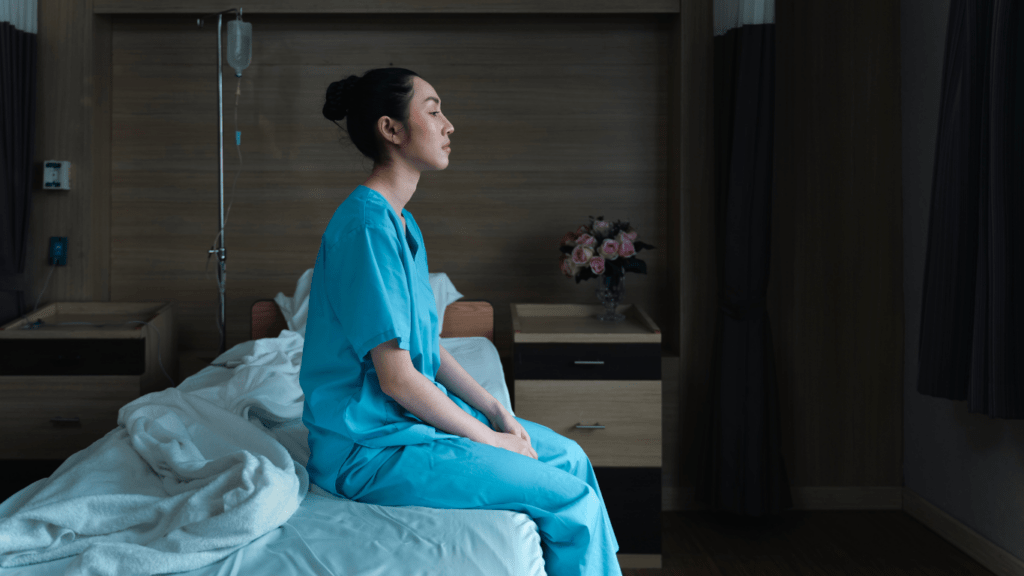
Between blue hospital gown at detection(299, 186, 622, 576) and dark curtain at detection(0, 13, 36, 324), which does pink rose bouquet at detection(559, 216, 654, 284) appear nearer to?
blue hospital gown at detection(299, 186, 622, 576)

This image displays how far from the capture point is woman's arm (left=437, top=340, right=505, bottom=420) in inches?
60.1

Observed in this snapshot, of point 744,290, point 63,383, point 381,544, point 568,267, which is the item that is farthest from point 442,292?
point 381,544

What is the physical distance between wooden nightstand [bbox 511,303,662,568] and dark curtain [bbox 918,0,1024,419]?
0.88m


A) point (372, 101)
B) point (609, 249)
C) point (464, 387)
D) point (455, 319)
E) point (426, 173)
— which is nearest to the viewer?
point (372, 101)

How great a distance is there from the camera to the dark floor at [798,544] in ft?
7.42

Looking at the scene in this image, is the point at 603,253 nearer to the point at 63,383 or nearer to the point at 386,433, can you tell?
the point at 386,433

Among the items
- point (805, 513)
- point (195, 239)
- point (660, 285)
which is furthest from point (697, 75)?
point (195, 239)

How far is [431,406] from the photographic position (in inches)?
49.4

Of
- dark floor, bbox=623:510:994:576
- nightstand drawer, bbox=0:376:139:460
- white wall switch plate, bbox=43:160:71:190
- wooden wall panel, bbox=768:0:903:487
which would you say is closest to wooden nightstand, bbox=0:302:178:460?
nightstand drawer, bbox=0:376:139:460

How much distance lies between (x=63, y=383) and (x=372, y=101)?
184 centimetres

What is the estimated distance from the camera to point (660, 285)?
9.82ft

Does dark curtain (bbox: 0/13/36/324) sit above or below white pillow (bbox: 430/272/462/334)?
above

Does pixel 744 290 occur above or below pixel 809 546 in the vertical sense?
above

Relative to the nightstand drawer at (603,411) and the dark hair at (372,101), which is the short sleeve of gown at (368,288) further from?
the nightstand drawer at (603,411)
